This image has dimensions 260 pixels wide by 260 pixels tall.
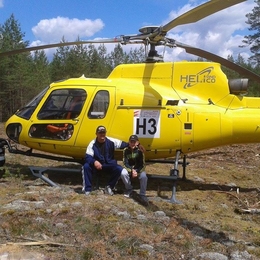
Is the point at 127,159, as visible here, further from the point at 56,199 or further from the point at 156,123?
the point at 56,199

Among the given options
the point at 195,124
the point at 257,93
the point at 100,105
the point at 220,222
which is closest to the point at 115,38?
the point at 100,105

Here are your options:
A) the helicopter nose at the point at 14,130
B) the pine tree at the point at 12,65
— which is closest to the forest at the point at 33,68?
the pine tree at the point at 12,65

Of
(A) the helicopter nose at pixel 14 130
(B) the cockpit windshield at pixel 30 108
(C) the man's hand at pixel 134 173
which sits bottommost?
(C) the man's hand at pixel 134 173

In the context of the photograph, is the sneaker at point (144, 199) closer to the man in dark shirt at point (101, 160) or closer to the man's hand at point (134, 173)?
the man's hand at point (134, 173)

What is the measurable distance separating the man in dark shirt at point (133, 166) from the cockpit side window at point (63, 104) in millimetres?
1432

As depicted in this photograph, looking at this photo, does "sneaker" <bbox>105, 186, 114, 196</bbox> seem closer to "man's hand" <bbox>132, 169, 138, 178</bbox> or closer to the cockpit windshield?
"man's hand" <bbox>132, 169, 138, 178</bbox>

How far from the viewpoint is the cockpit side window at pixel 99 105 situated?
24.5ft

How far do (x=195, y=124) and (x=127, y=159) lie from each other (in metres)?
1.60

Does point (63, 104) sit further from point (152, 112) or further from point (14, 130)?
point (152, 112)

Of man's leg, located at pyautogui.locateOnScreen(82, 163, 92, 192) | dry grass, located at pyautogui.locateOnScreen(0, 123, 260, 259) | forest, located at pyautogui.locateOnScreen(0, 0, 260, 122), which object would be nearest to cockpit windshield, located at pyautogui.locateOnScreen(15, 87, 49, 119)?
dry grass, located at pyautogui.locateOnScreen(0, 123, 260, 259)

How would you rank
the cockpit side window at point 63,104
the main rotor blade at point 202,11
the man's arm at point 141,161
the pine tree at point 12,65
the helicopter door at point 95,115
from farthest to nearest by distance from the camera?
the pine tree at point 12,65 < the cockpit side window at point 63,104 < the helicopter door at point 95,115 < the man's arm at point 141,161 < the main rotor blade at point 202,11

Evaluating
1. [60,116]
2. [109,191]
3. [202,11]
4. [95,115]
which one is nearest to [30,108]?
[60,116]

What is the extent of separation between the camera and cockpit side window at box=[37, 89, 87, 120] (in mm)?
7555

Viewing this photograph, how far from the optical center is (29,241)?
14.5 ft
